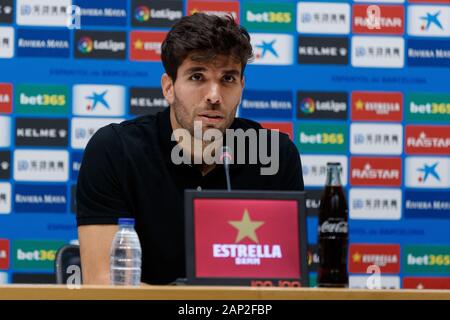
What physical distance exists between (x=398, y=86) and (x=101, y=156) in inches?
67.5

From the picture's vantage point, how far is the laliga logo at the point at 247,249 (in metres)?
1.41

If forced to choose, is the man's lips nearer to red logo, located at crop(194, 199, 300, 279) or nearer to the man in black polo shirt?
the man in black polo shirt

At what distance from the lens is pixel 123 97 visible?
3.25m

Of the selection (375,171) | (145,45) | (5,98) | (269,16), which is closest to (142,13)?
(145,45)

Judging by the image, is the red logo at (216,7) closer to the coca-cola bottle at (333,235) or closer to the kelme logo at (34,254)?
the kelme logo at (34,254)

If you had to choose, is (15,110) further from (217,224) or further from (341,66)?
(217,224)

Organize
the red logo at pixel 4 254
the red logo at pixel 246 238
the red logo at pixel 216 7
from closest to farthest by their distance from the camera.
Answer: the red logo at pixel 246 238 → the red logo at pixel 4 254 → the red logo at pixel 216 7

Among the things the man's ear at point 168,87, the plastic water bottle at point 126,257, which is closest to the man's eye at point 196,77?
the man's ear at point 168,87

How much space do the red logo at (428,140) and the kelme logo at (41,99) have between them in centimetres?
140

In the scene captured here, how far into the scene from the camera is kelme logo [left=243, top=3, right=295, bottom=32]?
332 cm

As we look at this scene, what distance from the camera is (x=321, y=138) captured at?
3322mm
